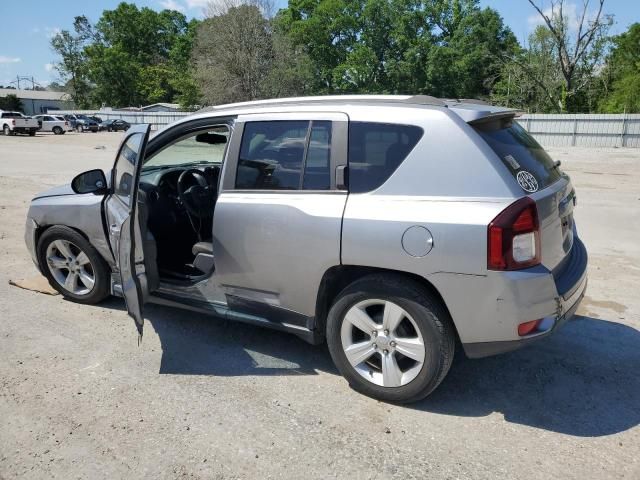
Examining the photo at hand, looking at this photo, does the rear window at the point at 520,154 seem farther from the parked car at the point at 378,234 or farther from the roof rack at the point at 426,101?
the roof rack at the point at 426,101

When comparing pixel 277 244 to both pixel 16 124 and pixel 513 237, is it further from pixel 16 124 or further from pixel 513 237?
pixel 16 124

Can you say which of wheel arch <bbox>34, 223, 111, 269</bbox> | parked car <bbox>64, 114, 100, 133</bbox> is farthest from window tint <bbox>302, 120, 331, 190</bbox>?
parked car <bbox>64, 114, 100, 133</bbox>

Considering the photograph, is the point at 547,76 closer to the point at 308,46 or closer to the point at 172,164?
the point at 308,46

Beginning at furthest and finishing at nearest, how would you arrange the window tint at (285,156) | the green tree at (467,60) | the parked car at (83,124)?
the green tree at (467,60) < the parked car at (83,124) < the window tint at (285,156)

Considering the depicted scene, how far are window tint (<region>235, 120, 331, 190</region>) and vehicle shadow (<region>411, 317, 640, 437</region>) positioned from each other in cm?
158

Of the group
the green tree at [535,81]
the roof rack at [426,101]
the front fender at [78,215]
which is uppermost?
the green tree at [535,81]

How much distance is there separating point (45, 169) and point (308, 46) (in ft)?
166

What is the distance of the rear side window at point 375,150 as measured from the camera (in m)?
3.13

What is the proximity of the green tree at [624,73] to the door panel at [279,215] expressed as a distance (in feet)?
132

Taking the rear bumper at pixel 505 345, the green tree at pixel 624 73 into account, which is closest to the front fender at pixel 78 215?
the rear bumper at pixel 505 345

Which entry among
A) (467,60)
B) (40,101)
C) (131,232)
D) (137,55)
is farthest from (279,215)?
(40,101)

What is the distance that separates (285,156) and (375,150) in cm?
65

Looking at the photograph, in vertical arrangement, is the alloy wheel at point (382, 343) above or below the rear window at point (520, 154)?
below

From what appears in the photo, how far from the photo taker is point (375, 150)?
3219 mm
